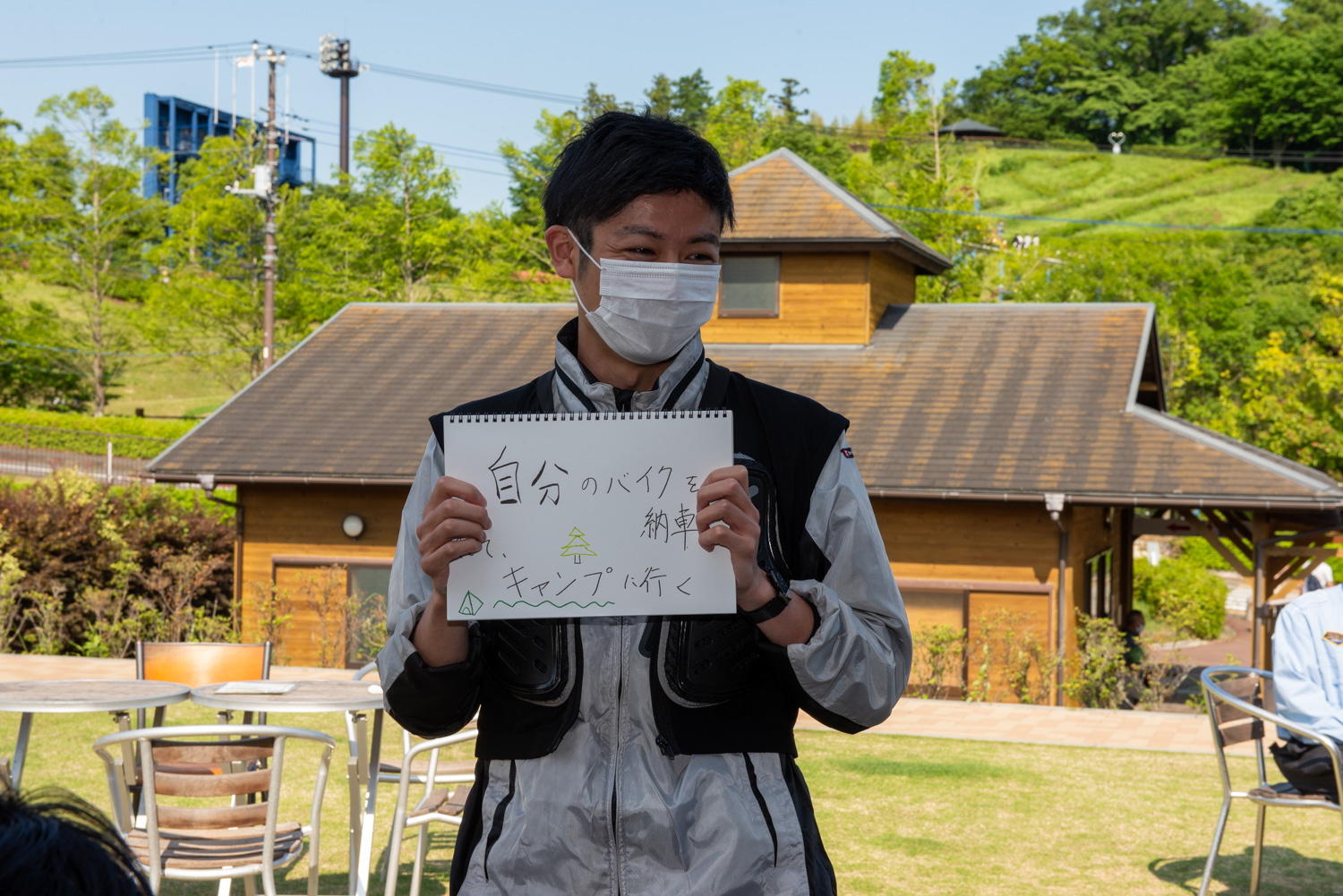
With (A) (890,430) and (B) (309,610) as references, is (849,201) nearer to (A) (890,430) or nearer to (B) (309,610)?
(A) (890,430)

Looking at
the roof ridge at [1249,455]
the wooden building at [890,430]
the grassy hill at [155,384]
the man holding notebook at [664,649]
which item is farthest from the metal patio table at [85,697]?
the grassy hill at [155,384]

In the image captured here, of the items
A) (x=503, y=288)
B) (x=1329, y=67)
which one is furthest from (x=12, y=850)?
(x=1329, y=67)

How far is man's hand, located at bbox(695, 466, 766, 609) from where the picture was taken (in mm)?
2127

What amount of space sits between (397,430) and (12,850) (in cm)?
1999

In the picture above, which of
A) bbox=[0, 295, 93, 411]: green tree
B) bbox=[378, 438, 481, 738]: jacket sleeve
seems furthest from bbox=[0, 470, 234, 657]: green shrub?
bbox=[0, 295, 93, 411]: green tree

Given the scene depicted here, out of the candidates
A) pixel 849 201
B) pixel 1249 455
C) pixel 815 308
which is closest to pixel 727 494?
pixel 1249 455

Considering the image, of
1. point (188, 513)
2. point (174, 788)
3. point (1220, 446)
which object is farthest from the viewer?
point (188, 513)

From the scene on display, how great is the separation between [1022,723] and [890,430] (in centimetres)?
715

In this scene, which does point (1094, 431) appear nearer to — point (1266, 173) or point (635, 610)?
point (635, 610)

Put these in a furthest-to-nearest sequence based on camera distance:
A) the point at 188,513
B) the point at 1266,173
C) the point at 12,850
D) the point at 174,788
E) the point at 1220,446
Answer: the point at 1266,173, the point at 188,513, the point at 1220,446, the point at 174,788, the point at 12,850

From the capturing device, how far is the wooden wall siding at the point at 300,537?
20.2 meters

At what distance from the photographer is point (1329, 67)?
94.9 metres

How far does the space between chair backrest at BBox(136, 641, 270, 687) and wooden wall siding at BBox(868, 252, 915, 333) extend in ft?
50.4

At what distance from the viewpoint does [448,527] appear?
7.16 feet
